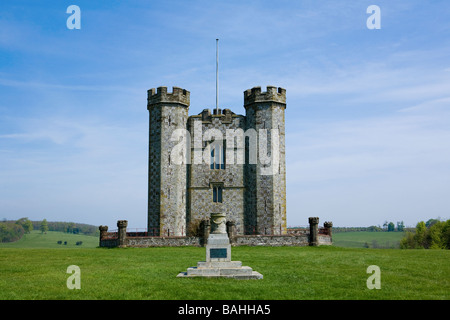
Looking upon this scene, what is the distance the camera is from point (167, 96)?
125 ft

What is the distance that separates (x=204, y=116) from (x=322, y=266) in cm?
2367

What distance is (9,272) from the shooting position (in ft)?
55.8

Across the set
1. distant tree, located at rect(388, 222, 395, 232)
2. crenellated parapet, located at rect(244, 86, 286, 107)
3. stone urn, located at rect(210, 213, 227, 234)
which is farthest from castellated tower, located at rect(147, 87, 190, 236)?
distant tree, located at rect(388, 222, 395, 232)

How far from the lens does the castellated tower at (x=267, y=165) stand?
120ft

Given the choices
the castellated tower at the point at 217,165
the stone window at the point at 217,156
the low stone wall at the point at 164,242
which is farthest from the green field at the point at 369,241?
the low stone wall at the point at 164,242

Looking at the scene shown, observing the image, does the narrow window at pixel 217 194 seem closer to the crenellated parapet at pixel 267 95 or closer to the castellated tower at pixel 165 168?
the castellated tower at pixel 165 168

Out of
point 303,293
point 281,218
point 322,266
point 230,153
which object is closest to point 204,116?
point 230,153

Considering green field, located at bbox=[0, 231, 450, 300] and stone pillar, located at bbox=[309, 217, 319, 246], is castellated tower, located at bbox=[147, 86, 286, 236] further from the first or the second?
green field, located at bbox=[0, 231, 450, 300]

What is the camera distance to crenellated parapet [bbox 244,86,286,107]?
37719 millimetres

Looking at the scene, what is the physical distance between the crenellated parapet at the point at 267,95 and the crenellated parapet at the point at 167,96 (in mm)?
5965

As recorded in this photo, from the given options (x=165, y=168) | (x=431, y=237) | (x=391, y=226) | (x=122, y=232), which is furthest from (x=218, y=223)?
(x=391, y=226)

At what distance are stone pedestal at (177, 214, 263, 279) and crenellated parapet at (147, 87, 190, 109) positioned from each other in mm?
23708

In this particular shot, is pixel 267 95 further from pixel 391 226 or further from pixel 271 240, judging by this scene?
pixel 391 226
